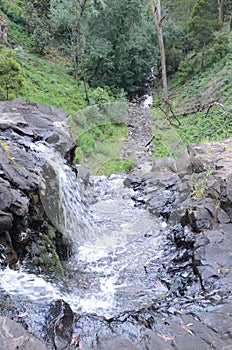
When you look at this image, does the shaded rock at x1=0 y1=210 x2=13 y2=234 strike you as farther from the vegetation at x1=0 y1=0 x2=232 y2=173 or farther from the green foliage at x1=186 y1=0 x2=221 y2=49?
the green foliage at x1=186 y1=0 x2=221 y2=49

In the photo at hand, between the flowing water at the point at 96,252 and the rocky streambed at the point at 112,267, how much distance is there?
21 millimetres

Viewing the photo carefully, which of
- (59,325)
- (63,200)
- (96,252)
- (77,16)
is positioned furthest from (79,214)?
(77,16)

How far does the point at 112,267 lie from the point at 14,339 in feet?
8.96

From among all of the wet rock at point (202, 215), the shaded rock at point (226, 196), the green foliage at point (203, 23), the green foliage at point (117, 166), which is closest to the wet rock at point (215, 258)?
the wet rock at point (202, 215)

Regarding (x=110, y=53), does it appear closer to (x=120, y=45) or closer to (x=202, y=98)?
(x=120, y=45)

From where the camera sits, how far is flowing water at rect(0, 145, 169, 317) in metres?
4.05

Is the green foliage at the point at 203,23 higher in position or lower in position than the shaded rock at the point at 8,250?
higher

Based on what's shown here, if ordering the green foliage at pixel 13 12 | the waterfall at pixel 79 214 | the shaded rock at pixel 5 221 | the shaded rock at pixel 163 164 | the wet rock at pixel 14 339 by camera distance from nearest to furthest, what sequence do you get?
the wet rock at pixel 14 339, the shaded rock at pixel 5 221, the waterfall at pixel 79 214, the shaded rock at pixel 163 164, the green foliage at pixel 13 12

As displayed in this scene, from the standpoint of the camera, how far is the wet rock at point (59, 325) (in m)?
3.09

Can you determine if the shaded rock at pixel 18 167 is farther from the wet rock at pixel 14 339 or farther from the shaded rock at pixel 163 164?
the shaded rock at pixel 163 164

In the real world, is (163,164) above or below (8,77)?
below

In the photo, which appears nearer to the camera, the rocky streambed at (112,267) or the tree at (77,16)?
the rocky streambed at (112,267)

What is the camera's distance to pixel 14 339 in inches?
99.4

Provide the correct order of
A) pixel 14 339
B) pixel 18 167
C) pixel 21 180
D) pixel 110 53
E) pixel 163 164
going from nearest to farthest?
pixel 14 339 → pixel 21 180 → pixel 18 167 → pixel 163 164 → pixel 110 53
